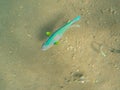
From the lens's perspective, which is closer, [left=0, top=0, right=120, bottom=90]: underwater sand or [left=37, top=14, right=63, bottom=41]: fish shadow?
[left=0, top=0, right=120, bottom=90]: underwater sand

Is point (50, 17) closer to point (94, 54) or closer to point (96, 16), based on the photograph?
point (96, 16)

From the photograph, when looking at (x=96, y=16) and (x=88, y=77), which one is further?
(x=96, y=16)

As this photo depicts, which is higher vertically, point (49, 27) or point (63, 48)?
point (49, 27)

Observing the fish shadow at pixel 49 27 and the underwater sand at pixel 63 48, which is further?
the fish shadow at pixel 49 27

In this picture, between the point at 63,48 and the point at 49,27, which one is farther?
the point at 49,27

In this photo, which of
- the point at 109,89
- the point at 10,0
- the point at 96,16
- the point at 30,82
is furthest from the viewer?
the point at 10,0

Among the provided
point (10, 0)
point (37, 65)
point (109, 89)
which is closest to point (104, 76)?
point (109, 89)
